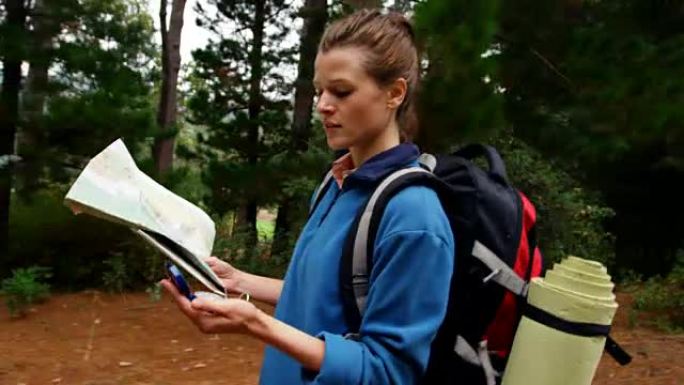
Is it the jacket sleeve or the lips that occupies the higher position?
the lips

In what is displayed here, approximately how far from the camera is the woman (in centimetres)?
122

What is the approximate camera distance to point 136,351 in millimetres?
5312

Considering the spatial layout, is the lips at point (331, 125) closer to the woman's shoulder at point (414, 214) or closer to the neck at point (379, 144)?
the neck at point (379, 144)

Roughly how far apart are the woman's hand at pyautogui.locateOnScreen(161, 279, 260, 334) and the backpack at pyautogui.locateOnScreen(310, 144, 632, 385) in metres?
0.19

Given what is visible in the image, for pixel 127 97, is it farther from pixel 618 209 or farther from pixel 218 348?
pixel 618 209

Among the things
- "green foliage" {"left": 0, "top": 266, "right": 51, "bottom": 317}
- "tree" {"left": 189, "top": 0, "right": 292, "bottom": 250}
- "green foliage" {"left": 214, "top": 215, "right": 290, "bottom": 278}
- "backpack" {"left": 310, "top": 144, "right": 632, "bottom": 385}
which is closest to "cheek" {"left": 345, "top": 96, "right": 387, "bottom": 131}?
"backpack" {"left": 310, "top": 144, "right": 632, "bottom": 385}

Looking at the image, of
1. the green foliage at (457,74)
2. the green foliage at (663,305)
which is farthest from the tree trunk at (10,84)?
the green foliage at (663,305)

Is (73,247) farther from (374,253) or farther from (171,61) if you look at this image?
(171,61)

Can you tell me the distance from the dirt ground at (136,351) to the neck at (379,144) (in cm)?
367

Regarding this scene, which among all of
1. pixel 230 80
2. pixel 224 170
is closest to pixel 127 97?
pixel 224 170

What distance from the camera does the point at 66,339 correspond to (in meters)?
5.56

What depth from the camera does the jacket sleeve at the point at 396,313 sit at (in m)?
1.22

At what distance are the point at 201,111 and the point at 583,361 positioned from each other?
39.1 ft

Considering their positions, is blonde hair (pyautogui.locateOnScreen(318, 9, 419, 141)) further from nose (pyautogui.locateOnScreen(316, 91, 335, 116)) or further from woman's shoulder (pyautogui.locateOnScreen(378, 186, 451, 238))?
woman's shoulder (pyautogui.locateOnScreen(378, 186, 451, 238))
